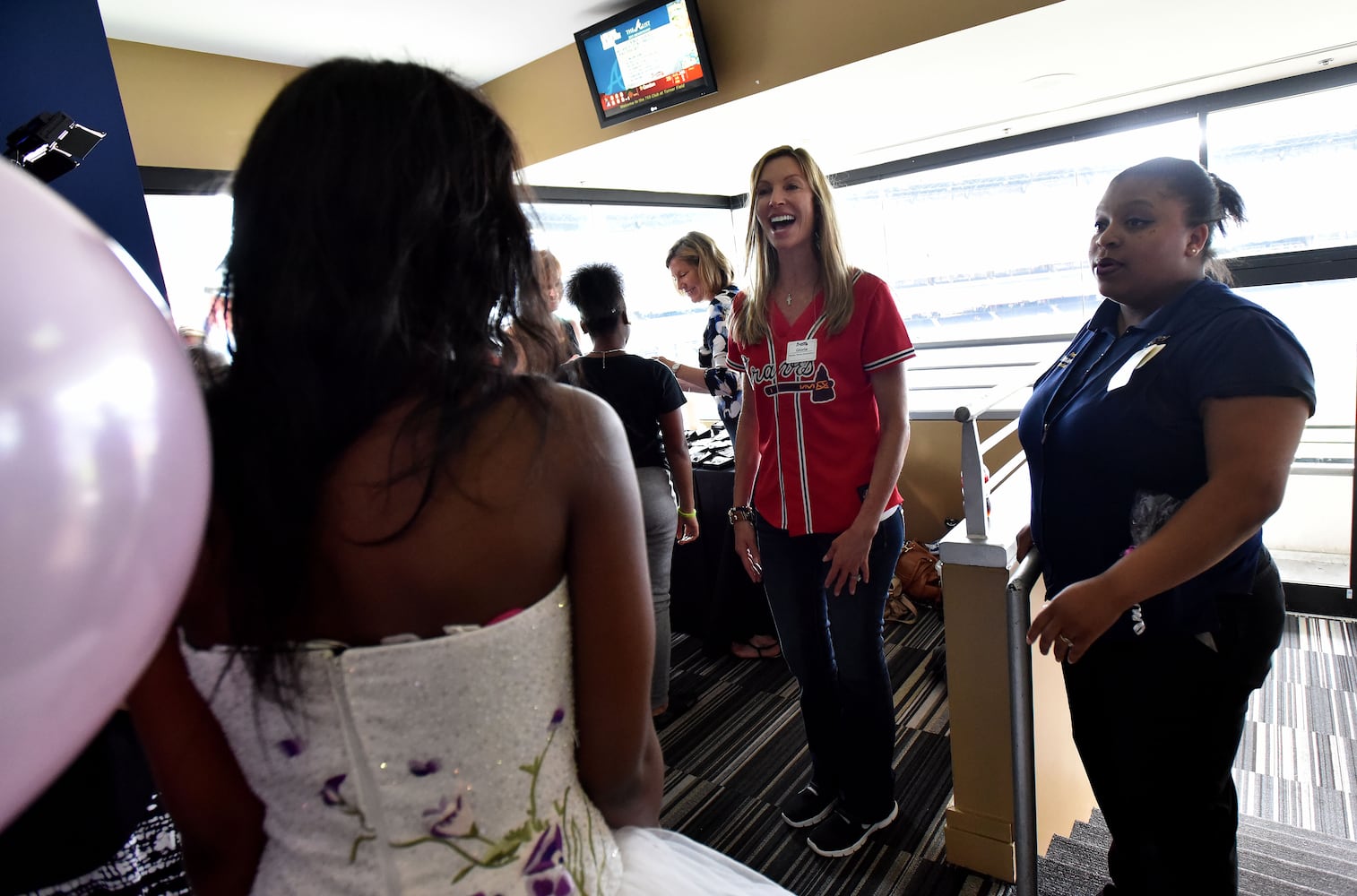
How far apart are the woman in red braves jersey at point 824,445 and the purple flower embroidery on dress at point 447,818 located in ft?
4.01

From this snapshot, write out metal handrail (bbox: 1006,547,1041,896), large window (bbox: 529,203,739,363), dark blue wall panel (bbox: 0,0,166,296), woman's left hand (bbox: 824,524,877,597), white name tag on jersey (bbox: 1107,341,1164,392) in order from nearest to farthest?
white name tag on jersey (bbox: 1107,341,1164,392) < metal handrail (bbox: 1006,547,1041,896) < dark blue wall panel (bbox: 0,0,166,296) < woman's left hand (bbox: 824,524,877,597) < large window (bbox: 529,203,739,363)

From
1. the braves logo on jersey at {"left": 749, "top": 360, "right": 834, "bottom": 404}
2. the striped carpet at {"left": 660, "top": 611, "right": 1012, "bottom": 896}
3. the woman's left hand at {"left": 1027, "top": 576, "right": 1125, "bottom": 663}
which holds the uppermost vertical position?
the braves logo on jersey at {"left": 749, "top": 360, "right": 834, "bottom": 404}

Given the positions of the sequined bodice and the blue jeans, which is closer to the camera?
the sequined bodice

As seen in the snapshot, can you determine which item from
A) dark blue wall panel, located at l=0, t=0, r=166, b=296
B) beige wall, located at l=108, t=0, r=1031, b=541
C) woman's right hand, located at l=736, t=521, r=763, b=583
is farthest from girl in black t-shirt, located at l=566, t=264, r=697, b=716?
dark blue wall panel, located at l=0, t=0, r=166, b=296

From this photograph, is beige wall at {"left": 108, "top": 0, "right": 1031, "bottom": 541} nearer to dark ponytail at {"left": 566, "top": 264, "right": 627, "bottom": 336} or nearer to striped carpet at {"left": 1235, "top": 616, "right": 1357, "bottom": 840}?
dark ponytail at {"left": 566, "top": 264, "right": 627, "bottom": 336}

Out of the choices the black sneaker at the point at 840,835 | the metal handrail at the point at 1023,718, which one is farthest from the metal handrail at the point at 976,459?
the black sneaker at the point at 840,835

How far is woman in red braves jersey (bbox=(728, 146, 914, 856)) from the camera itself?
68.7 inches

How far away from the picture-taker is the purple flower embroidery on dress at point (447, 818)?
665 millimetres

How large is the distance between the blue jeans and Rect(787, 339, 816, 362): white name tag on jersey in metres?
0.43

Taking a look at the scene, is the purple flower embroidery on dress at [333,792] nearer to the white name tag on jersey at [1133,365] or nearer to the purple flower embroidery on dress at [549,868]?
the purple flower embroidery on dress at [549,868]

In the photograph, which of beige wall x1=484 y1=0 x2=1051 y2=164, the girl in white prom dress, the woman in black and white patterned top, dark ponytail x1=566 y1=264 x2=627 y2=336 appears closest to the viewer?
the girl in white prom dress

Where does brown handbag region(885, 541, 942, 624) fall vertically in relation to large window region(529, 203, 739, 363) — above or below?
below

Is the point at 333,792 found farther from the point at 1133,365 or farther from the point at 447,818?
the point at 1133,365

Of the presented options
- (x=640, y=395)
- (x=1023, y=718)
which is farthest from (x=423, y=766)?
(x=640, y=395)
